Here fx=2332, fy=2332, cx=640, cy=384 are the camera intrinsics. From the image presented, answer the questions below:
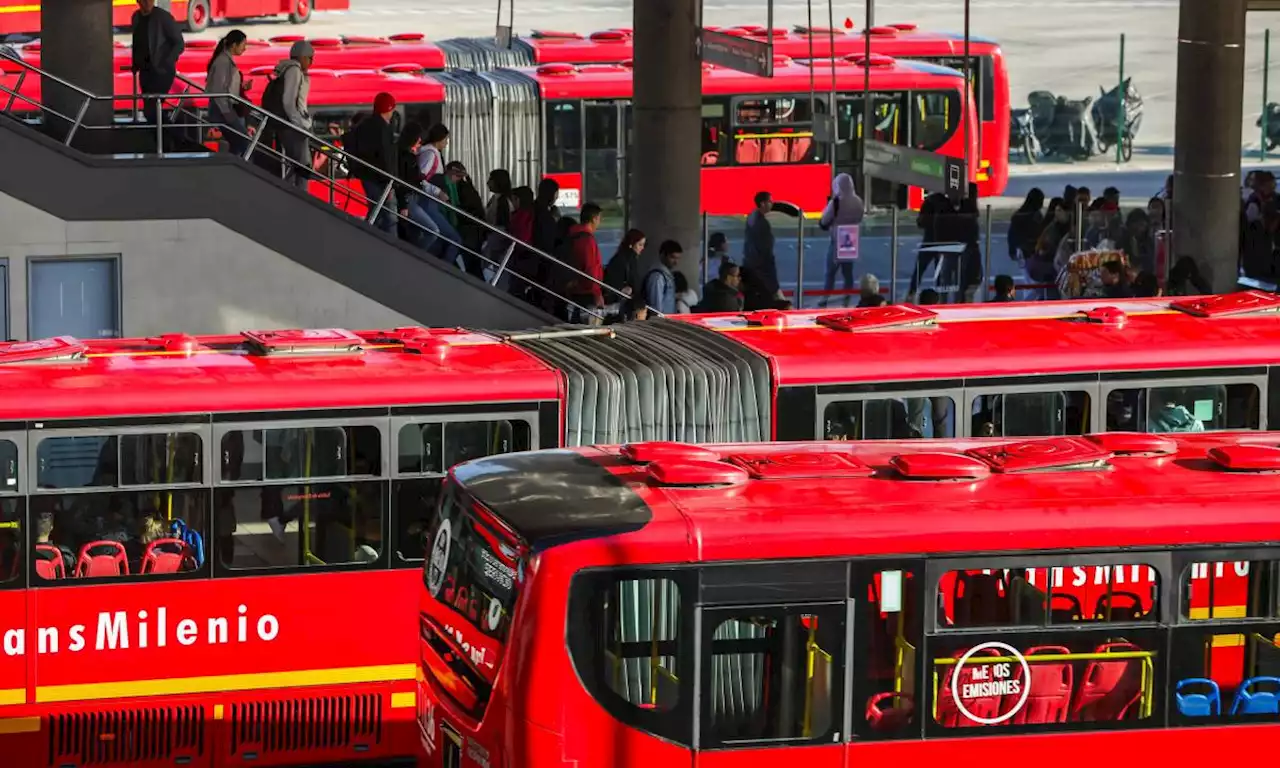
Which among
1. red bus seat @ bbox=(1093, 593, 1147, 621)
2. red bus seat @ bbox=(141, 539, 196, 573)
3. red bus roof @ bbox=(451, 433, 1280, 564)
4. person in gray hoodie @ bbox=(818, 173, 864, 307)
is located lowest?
red bus seat @ bbox=(141, 539, 196, 573)

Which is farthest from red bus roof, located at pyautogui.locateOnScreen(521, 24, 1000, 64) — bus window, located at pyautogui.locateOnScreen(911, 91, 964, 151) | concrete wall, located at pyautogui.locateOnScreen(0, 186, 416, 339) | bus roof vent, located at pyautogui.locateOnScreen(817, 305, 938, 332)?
bus roof vent, located at pyautogui.locateOnScreen(817, 305, 938, 332)

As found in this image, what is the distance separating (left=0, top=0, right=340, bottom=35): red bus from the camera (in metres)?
45.2

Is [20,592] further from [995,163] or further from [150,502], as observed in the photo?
[995,163]

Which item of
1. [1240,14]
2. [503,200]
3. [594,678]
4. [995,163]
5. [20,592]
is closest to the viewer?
[594,678]

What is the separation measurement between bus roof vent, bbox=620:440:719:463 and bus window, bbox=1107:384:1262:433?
5028mm

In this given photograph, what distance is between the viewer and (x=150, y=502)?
13578 mm

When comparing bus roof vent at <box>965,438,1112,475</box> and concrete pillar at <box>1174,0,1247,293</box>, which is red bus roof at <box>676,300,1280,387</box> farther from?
concrete pillar at <box>1174,0,1247,293</box>

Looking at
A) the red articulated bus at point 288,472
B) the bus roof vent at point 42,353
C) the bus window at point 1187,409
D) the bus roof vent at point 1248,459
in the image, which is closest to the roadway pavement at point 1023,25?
the bus window at point 1187,409

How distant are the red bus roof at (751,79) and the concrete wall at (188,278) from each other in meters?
14.1

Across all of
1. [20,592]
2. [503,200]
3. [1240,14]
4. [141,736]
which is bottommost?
[141,736]

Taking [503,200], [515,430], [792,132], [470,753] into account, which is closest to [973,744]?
[470,753]

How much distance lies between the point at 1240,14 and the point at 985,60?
1353 centimetres

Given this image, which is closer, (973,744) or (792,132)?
(973,744)

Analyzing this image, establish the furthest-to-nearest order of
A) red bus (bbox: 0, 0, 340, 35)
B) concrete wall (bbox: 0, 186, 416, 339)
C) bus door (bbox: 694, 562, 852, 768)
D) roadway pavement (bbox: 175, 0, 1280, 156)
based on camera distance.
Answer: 1. roadway pavement (bbox: 175, 0, 1280, 156)
2. red bus (bbox: 0, 0, 340, 35)
3. concrete wall (bbox: 0, 186, 416, 339)
4. bus door (bbox: 694, 562, 852, 768)
